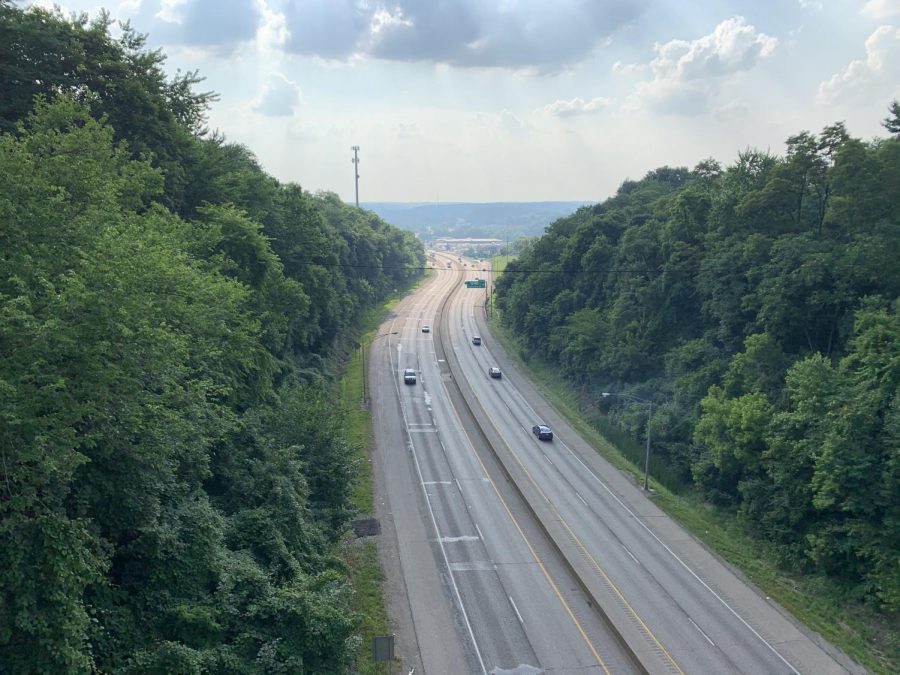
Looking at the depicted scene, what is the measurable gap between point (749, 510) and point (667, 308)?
25366 millimetres

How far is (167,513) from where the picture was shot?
61.2 ft

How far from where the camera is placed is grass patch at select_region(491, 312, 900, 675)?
26828mm

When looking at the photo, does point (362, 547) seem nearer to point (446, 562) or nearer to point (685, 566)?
point (446, 562)


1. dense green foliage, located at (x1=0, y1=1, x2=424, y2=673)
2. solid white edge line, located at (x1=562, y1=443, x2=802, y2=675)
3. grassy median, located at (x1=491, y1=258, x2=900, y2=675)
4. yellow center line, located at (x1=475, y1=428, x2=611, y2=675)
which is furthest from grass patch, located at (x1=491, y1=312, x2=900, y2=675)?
dense green foliage, located at (x1=0, y1=1, x2=424, y2=673)

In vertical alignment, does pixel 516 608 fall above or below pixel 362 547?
below

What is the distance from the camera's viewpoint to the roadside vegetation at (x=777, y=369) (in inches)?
1196

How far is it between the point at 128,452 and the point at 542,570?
2222 cm

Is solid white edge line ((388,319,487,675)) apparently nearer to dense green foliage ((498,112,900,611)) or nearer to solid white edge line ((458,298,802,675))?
solid white edge line ((458,298,802,675))

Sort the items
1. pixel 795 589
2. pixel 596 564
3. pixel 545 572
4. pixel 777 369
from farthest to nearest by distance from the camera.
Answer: pixel 777 369
pixel 596 564
pixel 545 572
pixel 795 589

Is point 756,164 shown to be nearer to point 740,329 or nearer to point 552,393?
point 740,329

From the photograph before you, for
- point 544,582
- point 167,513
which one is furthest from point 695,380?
point 167,513

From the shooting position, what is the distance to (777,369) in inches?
1651

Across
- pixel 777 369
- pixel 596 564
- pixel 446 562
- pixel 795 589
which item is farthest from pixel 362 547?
pixel 777 369

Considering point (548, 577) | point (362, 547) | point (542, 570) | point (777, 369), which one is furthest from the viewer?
point (777, 369)
